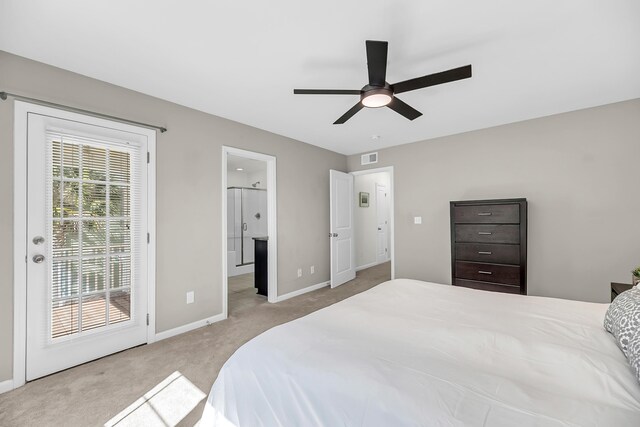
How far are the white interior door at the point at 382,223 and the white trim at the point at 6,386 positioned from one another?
20.0ft

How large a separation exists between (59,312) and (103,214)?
2.74 ft

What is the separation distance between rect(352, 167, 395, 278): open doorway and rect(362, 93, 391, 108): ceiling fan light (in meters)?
3.83

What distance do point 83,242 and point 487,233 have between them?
13.4 ft

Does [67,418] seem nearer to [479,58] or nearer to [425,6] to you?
[425,6]

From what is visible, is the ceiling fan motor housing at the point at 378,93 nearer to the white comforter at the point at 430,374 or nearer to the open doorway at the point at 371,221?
the white comforter at the point at 430,374

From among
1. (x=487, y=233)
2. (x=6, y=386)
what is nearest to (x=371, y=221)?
(x=487, y=233)

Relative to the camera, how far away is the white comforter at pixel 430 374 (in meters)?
0.86

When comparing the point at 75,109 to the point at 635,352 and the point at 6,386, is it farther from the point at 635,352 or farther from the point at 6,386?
the point at 635,352

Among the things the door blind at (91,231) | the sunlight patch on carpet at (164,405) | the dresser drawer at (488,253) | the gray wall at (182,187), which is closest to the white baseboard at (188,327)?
the gray wall at (182,187)

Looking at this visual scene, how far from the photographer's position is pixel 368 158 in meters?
5.04

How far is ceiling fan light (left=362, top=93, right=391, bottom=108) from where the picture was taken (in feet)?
6.44

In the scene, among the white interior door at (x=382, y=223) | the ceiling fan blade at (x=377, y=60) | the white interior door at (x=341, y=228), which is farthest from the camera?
the white interior door at (x=382, y=223)

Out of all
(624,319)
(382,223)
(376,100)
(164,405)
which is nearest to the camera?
(624,319)

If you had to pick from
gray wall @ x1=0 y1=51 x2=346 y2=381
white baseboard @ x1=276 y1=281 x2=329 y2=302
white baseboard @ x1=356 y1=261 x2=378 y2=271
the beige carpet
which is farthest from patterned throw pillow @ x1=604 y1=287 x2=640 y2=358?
white baseboard @ x1=356 y1=261 x2=378 y2=271
